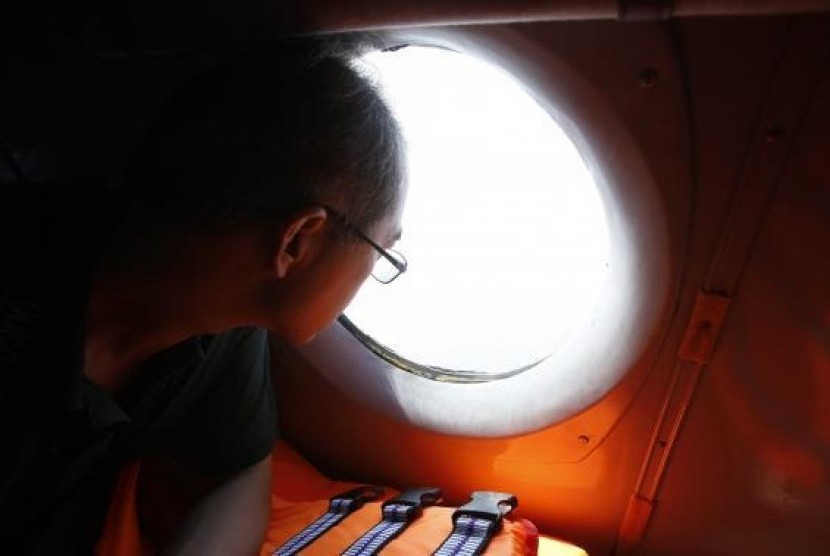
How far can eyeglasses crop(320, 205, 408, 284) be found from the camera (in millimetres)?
1127

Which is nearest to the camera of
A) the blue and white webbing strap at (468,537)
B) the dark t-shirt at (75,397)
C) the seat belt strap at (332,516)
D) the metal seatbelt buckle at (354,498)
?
the dark t-shirt at (75,397)

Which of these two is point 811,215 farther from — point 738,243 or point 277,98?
point 277,98

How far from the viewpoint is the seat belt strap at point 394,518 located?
1409mm

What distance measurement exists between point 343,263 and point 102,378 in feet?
1.49

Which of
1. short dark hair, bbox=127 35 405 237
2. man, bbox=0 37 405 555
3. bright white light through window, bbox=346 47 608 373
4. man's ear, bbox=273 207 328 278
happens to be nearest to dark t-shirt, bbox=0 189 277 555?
man, bbox=0 37 405 555

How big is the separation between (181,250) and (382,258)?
0.33 metres

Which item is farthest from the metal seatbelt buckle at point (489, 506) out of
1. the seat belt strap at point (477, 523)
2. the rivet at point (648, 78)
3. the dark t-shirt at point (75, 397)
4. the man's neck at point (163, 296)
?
the rivet at point (648, 78)

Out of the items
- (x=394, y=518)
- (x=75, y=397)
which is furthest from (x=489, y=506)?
(x=75, y=397)

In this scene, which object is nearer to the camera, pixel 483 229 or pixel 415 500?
pixel 415 500

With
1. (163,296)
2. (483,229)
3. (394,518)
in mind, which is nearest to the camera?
(163,296)

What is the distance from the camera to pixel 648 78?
3.68 ft

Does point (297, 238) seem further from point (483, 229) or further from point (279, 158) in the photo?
point (483, 229)

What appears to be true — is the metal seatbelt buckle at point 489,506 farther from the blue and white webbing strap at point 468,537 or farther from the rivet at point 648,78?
the rivet at point 648,78

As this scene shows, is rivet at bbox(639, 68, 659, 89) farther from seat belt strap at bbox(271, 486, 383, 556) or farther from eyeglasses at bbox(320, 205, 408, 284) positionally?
seat belt strap at bbox(271, 486, 383, 556)
